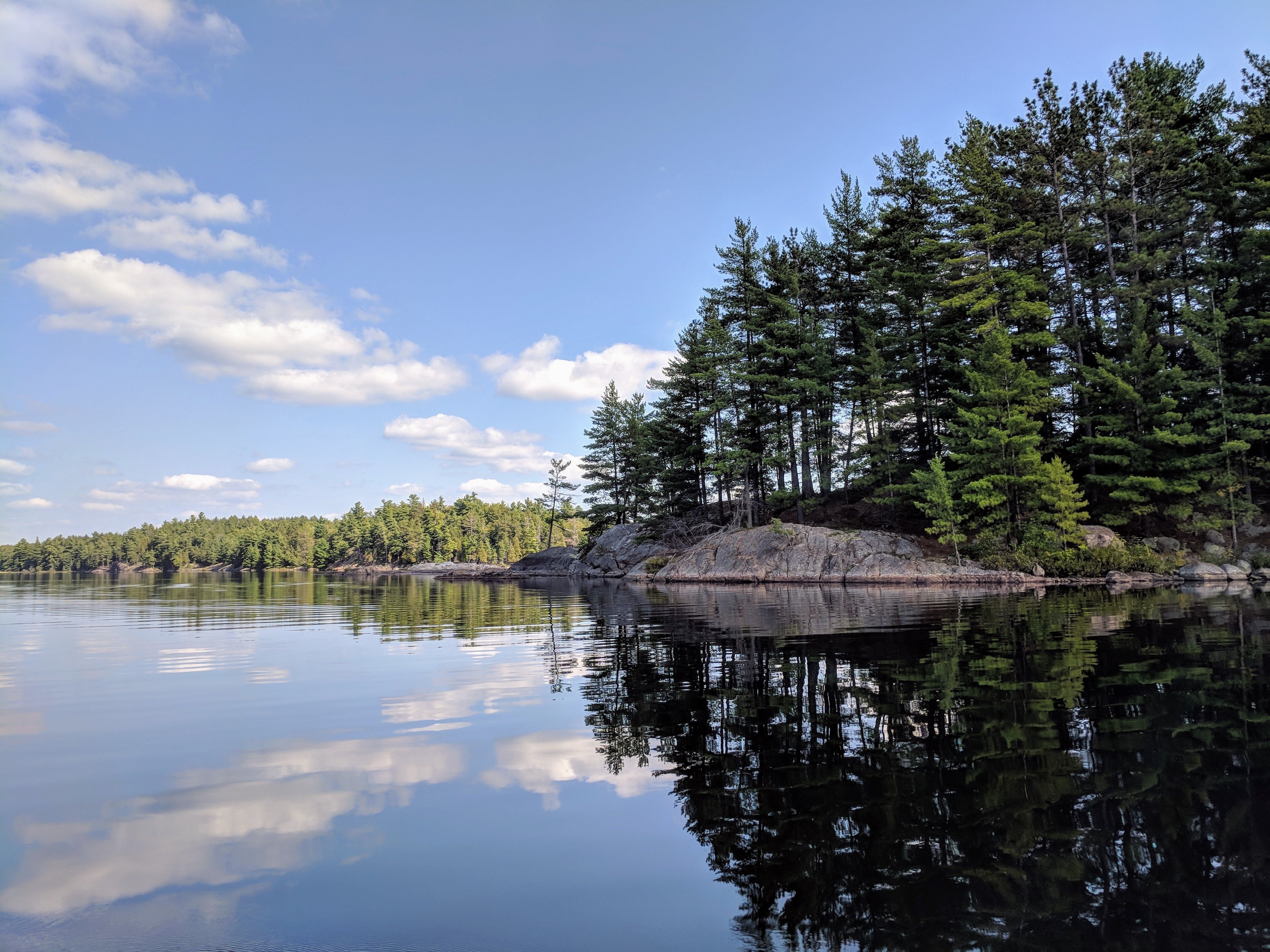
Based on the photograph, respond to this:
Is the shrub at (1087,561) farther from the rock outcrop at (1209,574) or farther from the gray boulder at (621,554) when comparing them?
the gray boulder at (621,554)

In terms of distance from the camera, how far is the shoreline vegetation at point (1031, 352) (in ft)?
116

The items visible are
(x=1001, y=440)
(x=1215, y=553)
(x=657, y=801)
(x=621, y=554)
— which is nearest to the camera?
(x=657, y=801)

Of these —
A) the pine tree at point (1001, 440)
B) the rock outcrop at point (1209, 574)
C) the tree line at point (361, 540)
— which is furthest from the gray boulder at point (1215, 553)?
the tree line at point (361, 540)

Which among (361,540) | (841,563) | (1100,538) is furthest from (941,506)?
(361,540)

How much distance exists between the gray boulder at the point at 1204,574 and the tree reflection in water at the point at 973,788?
24831mm

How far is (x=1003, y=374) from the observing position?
36312 millimetres

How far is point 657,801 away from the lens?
239 inches

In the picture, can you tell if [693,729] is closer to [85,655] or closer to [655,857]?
[655,857]

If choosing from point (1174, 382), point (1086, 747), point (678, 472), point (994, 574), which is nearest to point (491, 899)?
point (1086, 747)

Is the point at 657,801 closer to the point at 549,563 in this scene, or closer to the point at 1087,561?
the point at 1087,561

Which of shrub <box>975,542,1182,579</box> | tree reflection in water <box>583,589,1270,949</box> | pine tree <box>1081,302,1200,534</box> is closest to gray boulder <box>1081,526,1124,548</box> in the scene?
shrub <box>975,542,1182,579</box>

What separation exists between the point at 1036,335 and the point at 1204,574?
15.2 m

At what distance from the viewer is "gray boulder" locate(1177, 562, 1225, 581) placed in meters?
A: 31.5

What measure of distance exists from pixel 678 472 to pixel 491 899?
187ft
